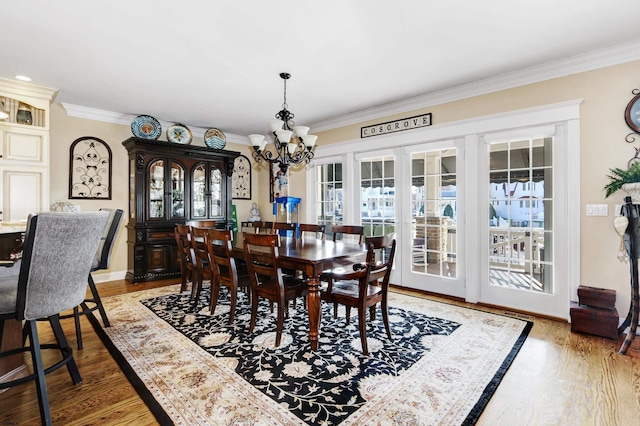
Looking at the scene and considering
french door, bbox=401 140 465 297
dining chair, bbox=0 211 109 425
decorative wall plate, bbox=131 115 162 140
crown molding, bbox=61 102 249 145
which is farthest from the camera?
decorative wall plate, bbox=131 115 162 140

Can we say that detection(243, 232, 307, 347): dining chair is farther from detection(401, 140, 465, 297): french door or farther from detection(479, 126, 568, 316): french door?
detection(479, 126, 568, 316): french door

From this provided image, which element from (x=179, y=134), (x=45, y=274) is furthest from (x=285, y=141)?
(x=179, y=134)

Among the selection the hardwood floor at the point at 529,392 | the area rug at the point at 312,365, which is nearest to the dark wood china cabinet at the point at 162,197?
the area rug at the point at 312,365

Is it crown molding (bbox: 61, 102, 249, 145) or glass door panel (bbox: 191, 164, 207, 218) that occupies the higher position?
crown molding (bbox: 61, 102, 249, 145)

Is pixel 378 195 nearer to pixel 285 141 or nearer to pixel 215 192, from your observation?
pixel 285 141

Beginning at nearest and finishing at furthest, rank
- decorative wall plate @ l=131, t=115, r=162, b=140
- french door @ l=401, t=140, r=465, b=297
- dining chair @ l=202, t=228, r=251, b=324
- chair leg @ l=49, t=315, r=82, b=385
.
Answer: chair leg @ l=49, t=315, r=82, b=385
dining chair @ l=202, t=228, r=251, b=324
french door @ l=401, t=140, r=465, b=297
decorative wall plate @ l=131, t=115, r=162, b=140

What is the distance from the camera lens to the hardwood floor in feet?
5.47

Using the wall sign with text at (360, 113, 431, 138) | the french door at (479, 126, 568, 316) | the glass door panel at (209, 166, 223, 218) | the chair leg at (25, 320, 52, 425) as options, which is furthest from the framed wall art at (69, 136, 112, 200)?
the french door at (479, 126, 568, 316)

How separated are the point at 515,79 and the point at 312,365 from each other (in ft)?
11.4

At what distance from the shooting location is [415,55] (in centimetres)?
292

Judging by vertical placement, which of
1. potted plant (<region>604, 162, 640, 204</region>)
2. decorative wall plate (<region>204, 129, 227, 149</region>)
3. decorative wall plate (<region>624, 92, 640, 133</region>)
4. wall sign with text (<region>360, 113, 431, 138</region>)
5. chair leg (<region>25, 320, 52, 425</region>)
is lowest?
chair leg (<region>25, 320, 52, 425</region>)

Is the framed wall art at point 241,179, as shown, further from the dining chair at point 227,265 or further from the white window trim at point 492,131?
the dining chair at point 227,265

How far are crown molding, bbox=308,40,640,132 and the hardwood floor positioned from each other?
8.14ft

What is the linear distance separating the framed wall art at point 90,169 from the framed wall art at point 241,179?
2.11 metres
